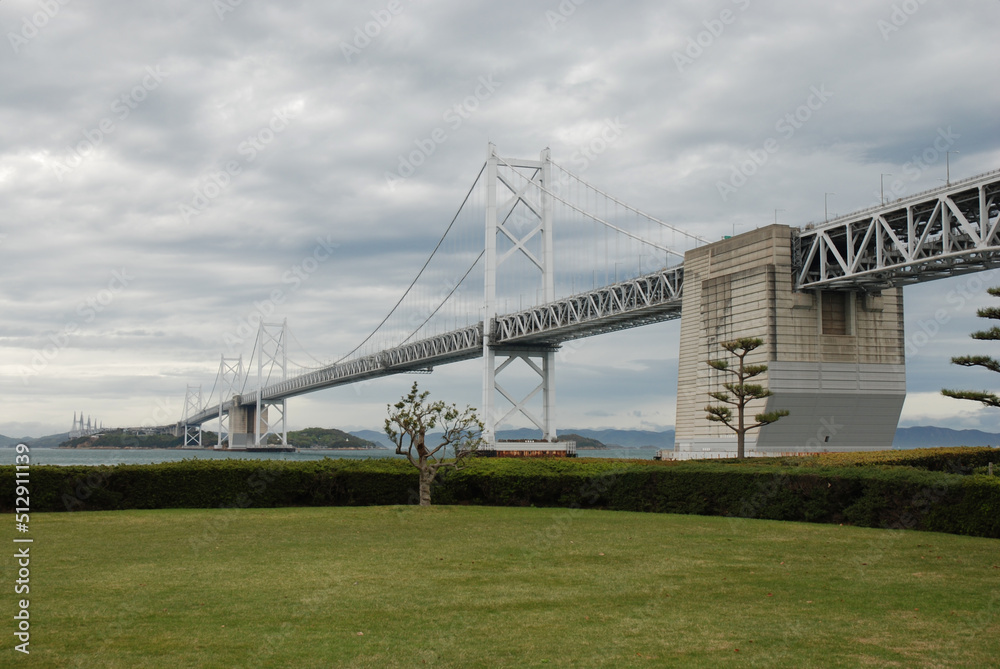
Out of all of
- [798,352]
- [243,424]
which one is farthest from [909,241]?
[243,424]

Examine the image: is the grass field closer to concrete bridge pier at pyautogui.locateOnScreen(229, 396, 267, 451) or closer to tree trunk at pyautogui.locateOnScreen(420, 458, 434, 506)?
tree trunk at pyautogui.locateOnScreen(420, 458, 434, 506)

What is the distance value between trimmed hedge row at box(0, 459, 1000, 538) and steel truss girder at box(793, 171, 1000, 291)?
14417 mm

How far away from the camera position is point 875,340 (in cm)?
3506

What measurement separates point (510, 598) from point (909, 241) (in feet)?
83.2

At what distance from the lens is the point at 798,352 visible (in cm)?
3356

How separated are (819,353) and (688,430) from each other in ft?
21.7

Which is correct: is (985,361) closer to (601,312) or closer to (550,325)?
→ (601,312)

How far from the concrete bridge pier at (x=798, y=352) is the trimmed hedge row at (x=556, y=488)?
14389 millimetres

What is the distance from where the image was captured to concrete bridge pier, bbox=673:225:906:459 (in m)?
33.5

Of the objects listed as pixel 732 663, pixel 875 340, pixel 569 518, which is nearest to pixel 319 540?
pixel 569 518

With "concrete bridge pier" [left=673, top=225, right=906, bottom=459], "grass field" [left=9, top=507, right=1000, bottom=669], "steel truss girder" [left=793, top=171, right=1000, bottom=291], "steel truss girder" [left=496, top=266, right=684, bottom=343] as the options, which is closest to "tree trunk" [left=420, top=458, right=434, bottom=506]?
"grass field" [left=9, top=507, right=1000, bottom=669]

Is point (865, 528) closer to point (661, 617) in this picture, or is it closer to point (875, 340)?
point (661, 617)

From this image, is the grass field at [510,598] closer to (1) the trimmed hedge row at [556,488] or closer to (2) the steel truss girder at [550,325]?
(1) the trimmed hedge row at [556,488]

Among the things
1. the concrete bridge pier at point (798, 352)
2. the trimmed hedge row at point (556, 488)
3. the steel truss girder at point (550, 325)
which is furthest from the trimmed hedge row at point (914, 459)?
the steel truss girder at point (550, 325)
